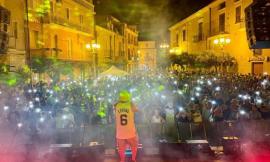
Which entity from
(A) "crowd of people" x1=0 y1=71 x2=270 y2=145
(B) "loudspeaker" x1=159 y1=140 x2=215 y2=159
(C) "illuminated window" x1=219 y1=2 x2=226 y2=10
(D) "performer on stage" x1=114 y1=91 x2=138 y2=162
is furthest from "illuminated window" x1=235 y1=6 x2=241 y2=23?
(D) "performer on stage" x1=114 y1=91 x2=138 y2=162

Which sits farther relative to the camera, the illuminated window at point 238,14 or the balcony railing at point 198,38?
the balcony railing at point 198,38

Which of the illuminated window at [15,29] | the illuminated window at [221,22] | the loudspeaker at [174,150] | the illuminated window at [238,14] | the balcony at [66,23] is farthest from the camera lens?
the illuminated window at [221,22]

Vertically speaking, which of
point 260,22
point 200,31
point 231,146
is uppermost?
point 200,31

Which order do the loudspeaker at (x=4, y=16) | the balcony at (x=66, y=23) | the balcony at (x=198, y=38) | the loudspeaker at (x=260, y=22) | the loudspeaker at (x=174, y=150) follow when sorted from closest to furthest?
1. the loudspeaker at (x=260, y=22)
2. the loudspeaker at (x=174, y=150)
3. the loudspeaker at (x=4, y=16)
4. the balcony at (x=66, y=23)
5. the balcony at (x=198, y=38)

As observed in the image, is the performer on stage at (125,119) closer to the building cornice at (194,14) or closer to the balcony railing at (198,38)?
the building cornice at (194,14)

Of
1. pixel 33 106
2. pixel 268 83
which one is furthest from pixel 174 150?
pixel 268 83

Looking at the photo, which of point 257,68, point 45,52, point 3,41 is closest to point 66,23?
point 45,52

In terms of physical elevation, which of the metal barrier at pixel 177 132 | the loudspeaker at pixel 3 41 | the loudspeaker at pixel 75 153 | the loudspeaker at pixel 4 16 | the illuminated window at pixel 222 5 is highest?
the illuminated window at pixel 222 5

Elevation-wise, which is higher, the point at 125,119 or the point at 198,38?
the point at 198,38

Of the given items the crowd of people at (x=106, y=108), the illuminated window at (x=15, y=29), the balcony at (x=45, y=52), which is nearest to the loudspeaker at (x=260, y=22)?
the crowd of people at (x=106, y=108)

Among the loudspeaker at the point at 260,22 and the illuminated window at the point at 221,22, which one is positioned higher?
the illuminated window at the point at 221,22

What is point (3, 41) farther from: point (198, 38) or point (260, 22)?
point (198, 38)

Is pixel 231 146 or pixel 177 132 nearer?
pixel 231 146

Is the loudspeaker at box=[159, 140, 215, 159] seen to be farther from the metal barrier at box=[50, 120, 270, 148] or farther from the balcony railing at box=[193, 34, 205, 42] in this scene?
the balcony railing at box=[193, 34, 205, 42]
